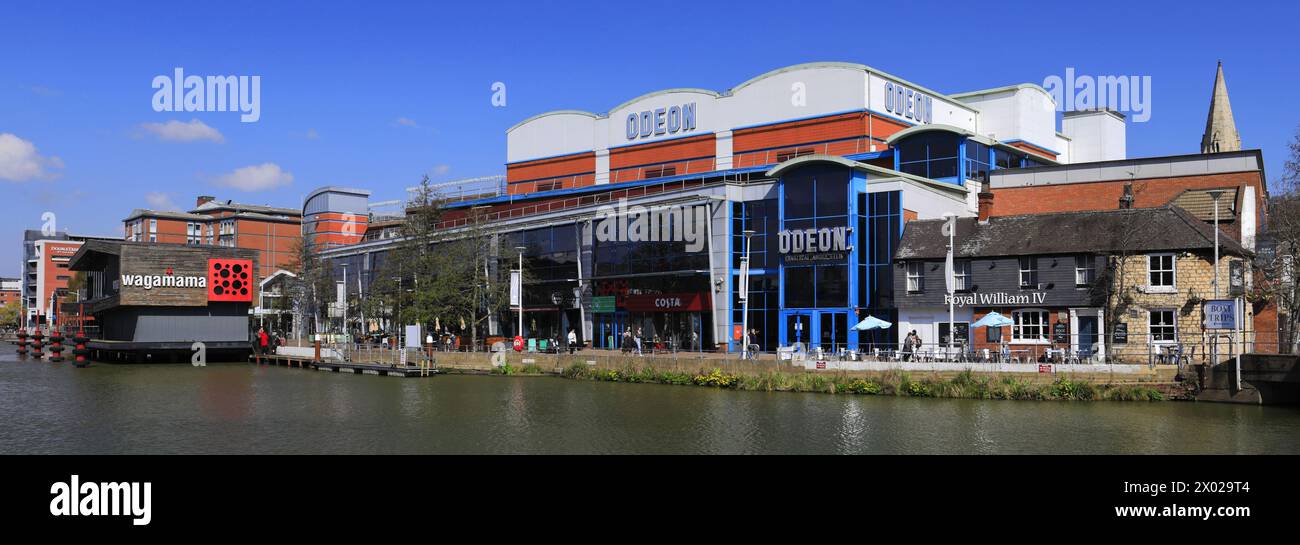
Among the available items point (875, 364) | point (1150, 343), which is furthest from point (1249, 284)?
point (875, 364)

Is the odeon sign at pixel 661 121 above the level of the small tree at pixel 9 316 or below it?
above

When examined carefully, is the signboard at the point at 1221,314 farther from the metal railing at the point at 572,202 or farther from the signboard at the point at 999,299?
the metal railing at the point at 572,202

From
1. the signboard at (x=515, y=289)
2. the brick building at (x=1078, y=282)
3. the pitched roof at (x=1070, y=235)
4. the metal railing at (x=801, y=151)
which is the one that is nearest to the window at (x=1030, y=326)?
the brick building at (x=1078, y=282)

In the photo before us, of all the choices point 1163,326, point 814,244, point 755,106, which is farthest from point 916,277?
point 755,106

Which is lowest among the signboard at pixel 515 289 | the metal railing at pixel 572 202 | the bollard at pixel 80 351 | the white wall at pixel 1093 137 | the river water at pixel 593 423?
the river water at pixel 593 423

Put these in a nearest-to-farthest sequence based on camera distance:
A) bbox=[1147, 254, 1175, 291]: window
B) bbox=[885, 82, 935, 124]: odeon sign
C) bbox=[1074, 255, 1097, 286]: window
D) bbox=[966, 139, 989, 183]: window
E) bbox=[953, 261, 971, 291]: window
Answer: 1. bbox=[1147, 254, 1175, 291]: window
2. bbox=[1074, 255, 1097, 286]: window
3. bbox=[953, 261, 971, 291]: window
4. bbox=[966, 139, 989, 183]: window
5. bbox=[885, 82, 935, 124]: odeon sign

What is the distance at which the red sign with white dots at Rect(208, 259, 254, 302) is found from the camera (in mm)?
65250

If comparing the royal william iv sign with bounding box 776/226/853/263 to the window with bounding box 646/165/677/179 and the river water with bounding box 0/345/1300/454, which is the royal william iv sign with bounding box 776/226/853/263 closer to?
the river water with bounding box 0/345/1300/454

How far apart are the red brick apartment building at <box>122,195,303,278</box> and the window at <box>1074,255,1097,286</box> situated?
384 feet

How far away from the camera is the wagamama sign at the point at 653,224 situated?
58500 mm

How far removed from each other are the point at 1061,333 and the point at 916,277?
24.2ft

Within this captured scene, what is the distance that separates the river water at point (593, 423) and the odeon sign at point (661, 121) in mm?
32908

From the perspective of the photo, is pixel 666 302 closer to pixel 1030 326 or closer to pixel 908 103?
pixel 1030 326

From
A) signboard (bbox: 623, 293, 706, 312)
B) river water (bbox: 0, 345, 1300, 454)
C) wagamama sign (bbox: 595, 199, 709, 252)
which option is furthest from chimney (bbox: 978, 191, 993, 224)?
signboard (bbox: 623, 293, 706, 312)
